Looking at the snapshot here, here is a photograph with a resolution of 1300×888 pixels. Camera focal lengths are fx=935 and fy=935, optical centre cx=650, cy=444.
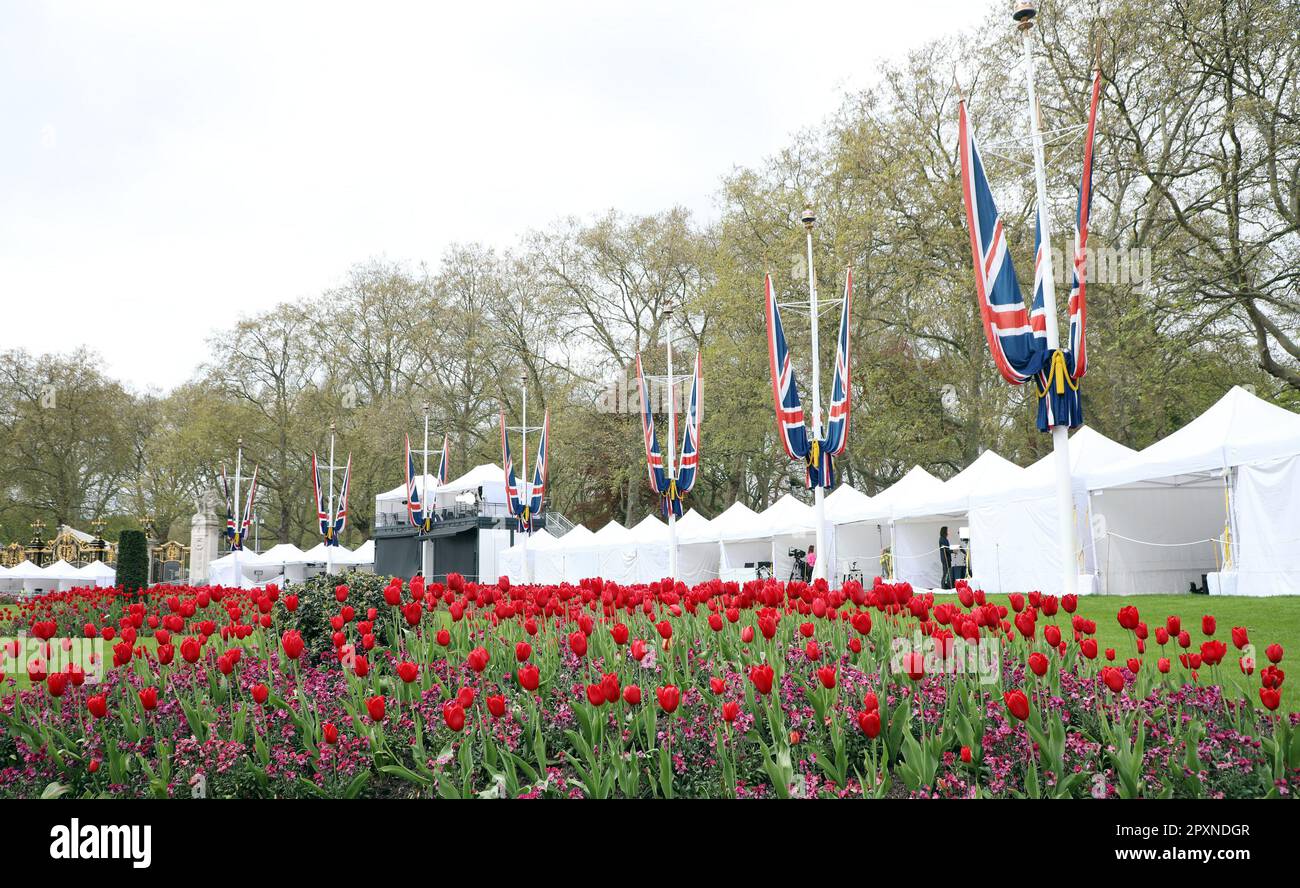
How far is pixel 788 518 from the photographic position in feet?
84.0

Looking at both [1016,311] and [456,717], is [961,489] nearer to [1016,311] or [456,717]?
[1016,311]

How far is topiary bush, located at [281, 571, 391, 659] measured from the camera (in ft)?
20.1

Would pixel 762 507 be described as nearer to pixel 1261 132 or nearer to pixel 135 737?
pixel 1261 132

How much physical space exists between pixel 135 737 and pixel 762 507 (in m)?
37.3

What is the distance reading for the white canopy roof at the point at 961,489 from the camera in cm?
1955

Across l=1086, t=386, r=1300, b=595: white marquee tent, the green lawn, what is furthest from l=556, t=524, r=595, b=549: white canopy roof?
the green lawn

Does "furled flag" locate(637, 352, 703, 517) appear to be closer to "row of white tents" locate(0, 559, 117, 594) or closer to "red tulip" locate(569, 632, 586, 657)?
"red tulip" locate(569, 632, 586, 657)

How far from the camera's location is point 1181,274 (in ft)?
68.0

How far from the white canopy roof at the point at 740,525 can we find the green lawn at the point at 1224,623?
46.5 feet

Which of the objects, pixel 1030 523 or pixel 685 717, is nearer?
pixel 685 717

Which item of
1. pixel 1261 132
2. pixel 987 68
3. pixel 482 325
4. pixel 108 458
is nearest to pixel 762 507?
pixel 482 325

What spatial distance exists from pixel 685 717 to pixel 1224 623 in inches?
276

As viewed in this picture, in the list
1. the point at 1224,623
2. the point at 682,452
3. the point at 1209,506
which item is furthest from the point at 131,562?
the point at 1209,506
